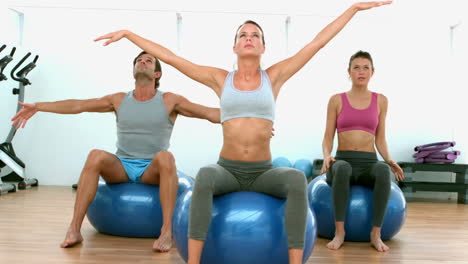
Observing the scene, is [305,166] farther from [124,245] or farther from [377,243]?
[124,245]

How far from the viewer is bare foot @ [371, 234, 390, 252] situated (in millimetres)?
2701

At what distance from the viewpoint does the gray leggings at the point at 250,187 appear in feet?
6.15

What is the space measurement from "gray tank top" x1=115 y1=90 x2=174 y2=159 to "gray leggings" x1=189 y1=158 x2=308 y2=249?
915mm

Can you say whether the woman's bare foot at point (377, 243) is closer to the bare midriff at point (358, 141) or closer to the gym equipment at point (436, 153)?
the bare midriff at point (358, 141)

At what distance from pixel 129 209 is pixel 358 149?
1470 millimetres

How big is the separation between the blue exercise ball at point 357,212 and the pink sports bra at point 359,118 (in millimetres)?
380

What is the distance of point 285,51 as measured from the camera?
19.8 feet

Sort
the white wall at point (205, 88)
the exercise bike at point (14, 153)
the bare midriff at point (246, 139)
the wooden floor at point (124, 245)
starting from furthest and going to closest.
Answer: the white wall at point (205, 88) → the exercise bike at point (14, 153) → the wooden floor at point (124, 245) → the bare midriff at point (246, 139)

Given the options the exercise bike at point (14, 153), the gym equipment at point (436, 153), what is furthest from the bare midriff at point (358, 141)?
the exercise bike at point (14, 153)

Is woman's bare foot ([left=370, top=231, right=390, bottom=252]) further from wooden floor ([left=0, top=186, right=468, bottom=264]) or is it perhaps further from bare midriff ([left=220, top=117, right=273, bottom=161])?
bare midriff ([left=220, top=117, right=273, bottom=161])

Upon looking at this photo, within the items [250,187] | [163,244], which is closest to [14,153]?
[163,244]

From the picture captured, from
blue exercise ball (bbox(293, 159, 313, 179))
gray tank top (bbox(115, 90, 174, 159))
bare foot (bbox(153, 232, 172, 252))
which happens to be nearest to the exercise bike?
gray tank top (bbox(115, 90, 174, 159))

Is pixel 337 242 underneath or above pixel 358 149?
underneath

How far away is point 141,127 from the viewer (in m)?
2.97
